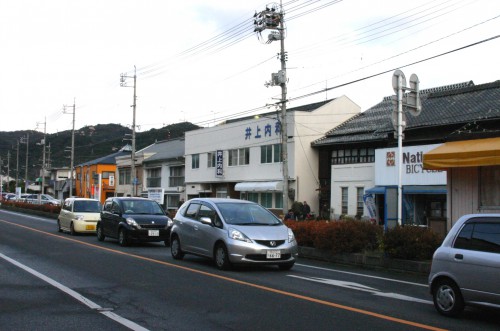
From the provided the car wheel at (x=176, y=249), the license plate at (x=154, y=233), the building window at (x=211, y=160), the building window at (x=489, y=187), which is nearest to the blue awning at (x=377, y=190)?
the license plate at (x=154, y=233)

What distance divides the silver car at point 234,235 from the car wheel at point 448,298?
4.70 m

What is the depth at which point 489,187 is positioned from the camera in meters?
14.3

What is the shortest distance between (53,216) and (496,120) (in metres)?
32.0

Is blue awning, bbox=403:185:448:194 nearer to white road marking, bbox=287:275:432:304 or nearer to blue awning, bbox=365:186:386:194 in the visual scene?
blue awning, bbox=365:186:386:194

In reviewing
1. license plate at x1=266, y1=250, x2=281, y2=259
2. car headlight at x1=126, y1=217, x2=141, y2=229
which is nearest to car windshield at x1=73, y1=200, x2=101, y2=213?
car headlight at x1=126, y1=217, x2=141, y2=229

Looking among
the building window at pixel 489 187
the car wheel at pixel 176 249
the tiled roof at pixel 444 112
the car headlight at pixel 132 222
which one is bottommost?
the car wheel at pixel 176 249

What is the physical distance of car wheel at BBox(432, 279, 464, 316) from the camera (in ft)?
25.3

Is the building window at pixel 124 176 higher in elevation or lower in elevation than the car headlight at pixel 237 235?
higher

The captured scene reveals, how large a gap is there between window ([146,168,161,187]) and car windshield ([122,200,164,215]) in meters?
41.5

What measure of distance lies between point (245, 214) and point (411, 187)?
59.7ft

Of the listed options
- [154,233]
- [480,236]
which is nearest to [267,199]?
[154,233]

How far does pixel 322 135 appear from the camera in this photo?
40.4 m

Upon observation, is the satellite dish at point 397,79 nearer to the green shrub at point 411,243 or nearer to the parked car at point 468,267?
the green shrub at point 411,243

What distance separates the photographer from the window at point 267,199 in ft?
141
